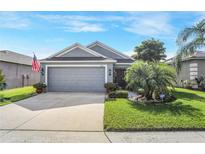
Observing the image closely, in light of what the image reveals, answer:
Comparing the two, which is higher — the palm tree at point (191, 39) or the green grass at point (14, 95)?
the palm tree at point (191, 39)

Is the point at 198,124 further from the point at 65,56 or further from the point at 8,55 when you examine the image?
the point at 8,55

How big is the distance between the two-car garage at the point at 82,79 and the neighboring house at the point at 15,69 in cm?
637

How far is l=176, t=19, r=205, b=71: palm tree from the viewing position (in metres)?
12.2

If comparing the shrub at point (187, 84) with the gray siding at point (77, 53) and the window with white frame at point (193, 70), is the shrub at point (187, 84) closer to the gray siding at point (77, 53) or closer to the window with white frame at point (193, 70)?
the window with white frame at point (193, 70)

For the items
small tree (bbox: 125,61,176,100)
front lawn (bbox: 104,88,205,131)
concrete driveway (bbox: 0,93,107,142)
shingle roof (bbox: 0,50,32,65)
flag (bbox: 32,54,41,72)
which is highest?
shingle roof (bbox: 0,50,32,65)

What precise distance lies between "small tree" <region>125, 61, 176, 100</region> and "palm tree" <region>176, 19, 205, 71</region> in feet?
9.60

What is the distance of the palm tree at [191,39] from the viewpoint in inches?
481

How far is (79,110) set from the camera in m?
8.88

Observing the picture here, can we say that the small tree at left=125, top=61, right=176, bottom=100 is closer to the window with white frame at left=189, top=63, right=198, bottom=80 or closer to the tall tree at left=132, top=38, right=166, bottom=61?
the window with white frame at left=189, top=63, right=198, bottom=80

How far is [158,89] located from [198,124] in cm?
427

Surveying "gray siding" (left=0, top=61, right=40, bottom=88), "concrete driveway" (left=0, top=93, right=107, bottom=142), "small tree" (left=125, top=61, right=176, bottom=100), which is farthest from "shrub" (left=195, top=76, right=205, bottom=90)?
"gray siding" (left=0, top=61, right=40, bottom=88)

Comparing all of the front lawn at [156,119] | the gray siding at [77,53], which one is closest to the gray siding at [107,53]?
the gray siding at [77,53]

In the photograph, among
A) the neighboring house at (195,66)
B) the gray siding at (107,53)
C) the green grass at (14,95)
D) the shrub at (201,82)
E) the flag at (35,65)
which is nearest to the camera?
the green grass at (14,95)

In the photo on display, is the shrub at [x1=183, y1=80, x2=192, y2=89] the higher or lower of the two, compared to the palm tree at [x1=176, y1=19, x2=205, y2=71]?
lower
